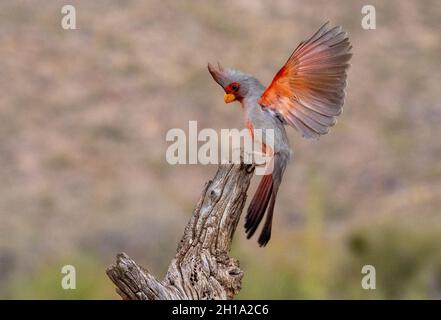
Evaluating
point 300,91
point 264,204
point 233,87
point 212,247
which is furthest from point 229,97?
point 212,247

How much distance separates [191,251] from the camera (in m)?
5.96

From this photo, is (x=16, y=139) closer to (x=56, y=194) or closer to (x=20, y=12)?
(x=56, y=194)

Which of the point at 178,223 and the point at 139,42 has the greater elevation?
the point at 139,42

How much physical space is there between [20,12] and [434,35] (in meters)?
8.58

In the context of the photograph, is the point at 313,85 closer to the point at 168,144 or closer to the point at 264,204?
the point at 264,204

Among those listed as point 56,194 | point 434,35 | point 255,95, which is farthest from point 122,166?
point 255,95

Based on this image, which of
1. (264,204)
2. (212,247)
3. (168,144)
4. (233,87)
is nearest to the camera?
(212,247)

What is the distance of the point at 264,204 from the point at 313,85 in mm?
806

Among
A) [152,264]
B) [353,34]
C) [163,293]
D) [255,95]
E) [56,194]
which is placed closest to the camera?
→ [163,293]

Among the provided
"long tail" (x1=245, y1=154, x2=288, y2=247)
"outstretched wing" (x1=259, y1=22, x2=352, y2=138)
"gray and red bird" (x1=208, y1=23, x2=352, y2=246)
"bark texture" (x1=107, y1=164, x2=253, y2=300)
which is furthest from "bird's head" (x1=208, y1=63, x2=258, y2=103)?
"bark texture" (x1=107, y1=164, x2=253, y2=300)

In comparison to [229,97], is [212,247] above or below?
below

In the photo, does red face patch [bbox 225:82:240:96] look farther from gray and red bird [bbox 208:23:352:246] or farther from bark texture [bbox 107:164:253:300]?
bark texture [bbox 107:164:253:300]

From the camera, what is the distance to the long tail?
611 cm

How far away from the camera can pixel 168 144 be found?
64.0 feet
